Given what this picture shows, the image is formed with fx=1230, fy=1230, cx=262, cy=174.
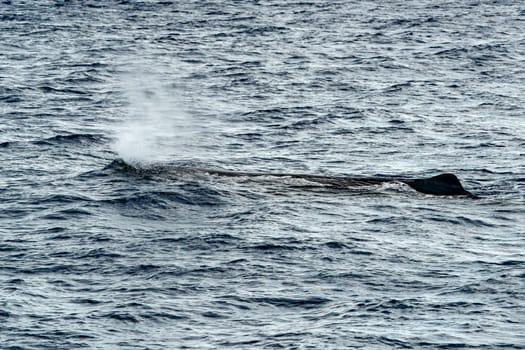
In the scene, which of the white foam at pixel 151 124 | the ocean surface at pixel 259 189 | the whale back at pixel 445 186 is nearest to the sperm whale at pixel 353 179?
the whale back at pixel 445 186

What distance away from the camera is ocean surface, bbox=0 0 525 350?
27.9 meters

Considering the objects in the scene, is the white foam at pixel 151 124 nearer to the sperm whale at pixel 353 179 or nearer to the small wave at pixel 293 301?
the sperm whale at pixel 353 179

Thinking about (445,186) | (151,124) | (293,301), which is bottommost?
(151,124)

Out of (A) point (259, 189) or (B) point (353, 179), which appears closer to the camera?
(A) point (259, 189)

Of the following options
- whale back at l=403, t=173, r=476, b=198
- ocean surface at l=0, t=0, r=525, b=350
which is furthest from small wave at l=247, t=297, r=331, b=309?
whale back at l=403, t=173, r=476, b=198

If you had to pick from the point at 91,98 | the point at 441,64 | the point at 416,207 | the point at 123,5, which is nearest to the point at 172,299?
the point at 416,207

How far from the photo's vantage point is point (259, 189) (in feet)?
131

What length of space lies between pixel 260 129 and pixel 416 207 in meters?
14.9

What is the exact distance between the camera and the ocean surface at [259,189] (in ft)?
91.6

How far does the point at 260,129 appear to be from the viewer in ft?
169

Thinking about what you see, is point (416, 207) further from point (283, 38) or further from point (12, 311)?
point (283, 38)

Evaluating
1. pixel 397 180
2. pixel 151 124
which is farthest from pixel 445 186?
pixel 151 124

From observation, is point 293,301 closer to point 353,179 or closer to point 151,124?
point 353,179

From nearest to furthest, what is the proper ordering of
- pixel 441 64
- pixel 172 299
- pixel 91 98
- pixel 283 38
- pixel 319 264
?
1. pixel 172 299
2. pixel 319 264
3. pixel 91 98
4. pixel 441 64
5. pixel 283 38
